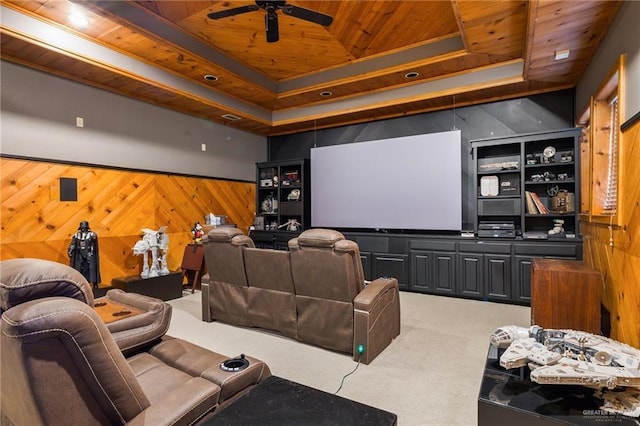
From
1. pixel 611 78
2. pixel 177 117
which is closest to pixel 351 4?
pixel 611 78

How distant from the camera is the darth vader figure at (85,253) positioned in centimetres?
402

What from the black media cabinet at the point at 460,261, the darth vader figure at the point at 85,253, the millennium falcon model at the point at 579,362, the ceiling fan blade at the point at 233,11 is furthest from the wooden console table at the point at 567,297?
the darth vader figure at the point at 85,253

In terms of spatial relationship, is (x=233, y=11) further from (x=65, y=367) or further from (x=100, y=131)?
(x=65, y=367)

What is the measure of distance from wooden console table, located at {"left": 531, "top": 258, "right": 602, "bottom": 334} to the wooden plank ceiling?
2134mm

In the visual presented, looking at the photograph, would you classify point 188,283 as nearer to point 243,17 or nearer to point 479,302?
point 243,17

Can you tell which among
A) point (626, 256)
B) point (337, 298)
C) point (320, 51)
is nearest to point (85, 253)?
point (337, 298)

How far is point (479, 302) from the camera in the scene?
15.1 feet

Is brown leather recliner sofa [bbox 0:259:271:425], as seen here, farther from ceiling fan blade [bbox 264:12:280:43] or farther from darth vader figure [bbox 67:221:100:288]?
darth vader figure [bbox 67:221:100:288]

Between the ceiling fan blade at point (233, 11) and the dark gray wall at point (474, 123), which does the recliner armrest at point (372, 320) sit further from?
the dark gray wall at point (474, 123)

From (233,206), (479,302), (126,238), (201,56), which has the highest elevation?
(201,56)

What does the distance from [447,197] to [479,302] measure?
1588 mm

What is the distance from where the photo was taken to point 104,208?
4586 mm

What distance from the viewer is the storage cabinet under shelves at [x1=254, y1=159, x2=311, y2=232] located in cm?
666

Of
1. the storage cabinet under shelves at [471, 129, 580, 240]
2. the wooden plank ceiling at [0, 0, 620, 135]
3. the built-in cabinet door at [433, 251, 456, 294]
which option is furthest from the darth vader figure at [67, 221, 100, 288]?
the storage cabinet under shelves at [471, 129, 580, 240]
